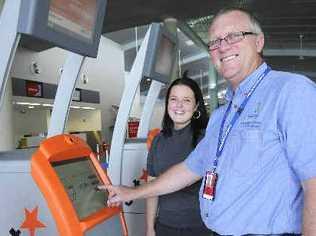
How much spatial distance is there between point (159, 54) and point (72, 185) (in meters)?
2.33

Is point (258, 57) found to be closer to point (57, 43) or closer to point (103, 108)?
point (57, 43)

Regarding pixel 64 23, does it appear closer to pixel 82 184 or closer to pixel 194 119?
pixel 82 184

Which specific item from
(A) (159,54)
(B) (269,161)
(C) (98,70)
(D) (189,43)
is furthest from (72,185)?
(D) (189,43)

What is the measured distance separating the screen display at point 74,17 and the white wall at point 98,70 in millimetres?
6990

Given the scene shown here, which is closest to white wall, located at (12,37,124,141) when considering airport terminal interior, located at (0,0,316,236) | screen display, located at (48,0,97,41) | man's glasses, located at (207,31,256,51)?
airport terminal interior, located at (0,0,316,236)

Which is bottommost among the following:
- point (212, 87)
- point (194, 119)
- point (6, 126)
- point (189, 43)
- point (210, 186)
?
point (6, 126)

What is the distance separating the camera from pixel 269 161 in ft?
4.76

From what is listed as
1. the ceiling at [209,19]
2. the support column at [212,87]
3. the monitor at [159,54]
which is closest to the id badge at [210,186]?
the monitor at [159,54]

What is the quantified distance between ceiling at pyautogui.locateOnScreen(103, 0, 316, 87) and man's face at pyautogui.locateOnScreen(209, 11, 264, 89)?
4.35 m

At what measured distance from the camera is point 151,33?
12.2 ft

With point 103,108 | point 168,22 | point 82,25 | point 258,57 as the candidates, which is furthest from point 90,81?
point 258,57

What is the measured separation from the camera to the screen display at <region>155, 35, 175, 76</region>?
3.89 meters

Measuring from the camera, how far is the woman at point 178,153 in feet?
7.87

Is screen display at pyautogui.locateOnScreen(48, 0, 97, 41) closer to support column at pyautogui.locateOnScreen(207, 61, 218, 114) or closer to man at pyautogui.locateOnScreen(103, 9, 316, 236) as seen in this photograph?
man at pyautogui.locateOnScreen(103, 9, 316, 236)
